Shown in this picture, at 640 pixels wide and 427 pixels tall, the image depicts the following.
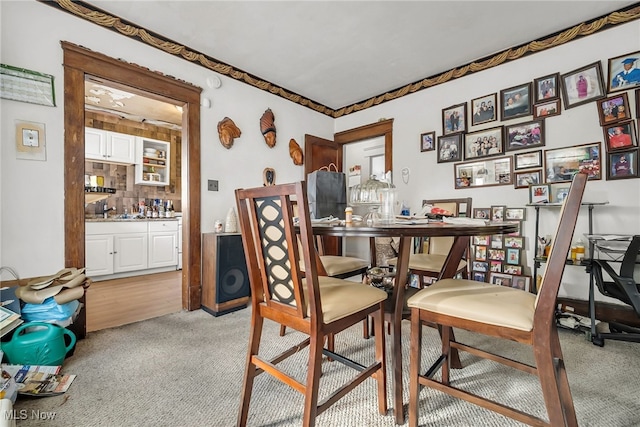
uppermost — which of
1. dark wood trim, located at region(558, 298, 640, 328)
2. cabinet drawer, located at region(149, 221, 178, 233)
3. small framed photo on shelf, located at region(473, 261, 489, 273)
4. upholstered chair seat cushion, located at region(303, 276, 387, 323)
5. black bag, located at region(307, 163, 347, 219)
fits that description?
black bag, located at region(307, 163, 347, 219)

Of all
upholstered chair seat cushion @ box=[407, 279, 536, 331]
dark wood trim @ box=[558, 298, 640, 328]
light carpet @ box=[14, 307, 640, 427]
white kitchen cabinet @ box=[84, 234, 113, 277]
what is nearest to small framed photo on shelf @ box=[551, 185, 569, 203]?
dark wood trim @ box=[558, 298, 640, 328]

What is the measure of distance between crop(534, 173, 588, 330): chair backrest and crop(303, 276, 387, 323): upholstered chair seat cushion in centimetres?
58

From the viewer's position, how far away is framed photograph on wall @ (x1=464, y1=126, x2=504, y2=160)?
2.92 meters

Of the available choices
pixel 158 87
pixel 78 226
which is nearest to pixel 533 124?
pixel 158 87

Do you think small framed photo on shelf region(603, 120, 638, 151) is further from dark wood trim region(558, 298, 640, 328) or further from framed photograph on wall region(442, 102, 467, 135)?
dark wood trim region(558, 298, 640, 328)

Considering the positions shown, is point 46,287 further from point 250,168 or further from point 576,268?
point 576,268

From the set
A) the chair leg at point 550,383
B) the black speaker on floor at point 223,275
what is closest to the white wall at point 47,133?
the black speaker on floor at point 223,275

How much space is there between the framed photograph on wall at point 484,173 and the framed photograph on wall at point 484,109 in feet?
1.50

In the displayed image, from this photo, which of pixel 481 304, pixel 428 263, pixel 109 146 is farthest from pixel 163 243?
pixel 481 304

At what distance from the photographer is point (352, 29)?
8.20ft

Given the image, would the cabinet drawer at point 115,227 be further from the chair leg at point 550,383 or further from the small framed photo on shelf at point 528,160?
the small framed photo on shelf at point 528,160

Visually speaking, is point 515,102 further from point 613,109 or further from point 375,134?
point 375,134

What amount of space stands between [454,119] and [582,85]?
109 centimetres

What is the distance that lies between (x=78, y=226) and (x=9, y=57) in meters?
1.26
